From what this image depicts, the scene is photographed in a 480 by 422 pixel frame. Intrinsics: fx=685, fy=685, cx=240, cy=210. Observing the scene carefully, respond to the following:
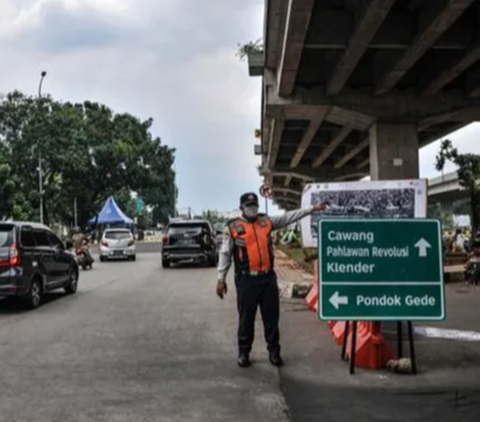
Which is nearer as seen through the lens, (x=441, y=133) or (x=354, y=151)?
(x=441, y=133)

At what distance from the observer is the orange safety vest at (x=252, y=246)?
7504 mm

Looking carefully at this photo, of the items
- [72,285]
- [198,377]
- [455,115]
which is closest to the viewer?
[198,377]

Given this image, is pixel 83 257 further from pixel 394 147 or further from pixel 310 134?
pixel 394 147

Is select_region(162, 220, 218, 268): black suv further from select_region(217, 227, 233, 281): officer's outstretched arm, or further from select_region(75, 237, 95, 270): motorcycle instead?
select_region(217, 227, 233, 281): officer's outstretched arm

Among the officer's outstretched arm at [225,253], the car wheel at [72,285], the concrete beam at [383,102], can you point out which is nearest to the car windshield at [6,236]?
the car wheel at [72,285]

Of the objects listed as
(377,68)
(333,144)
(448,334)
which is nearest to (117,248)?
(333,144)

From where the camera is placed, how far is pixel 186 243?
25422 mm

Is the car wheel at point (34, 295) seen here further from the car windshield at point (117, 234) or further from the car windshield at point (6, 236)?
the car windshield at point (117, 234)

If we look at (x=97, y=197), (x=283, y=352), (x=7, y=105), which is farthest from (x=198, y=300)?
(x=97, y=197)

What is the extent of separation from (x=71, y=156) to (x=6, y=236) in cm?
3854

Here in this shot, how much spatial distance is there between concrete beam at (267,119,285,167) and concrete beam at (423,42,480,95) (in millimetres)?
6938

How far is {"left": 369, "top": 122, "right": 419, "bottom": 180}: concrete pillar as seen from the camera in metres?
20.2

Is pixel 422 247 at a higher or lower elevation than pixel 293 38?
lower

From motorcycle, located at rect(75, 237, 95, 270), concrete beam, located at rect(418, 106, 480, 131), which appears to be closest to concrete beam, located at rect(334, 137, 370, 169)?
concrete beam, located at rect(418, 106, 480, 131)
